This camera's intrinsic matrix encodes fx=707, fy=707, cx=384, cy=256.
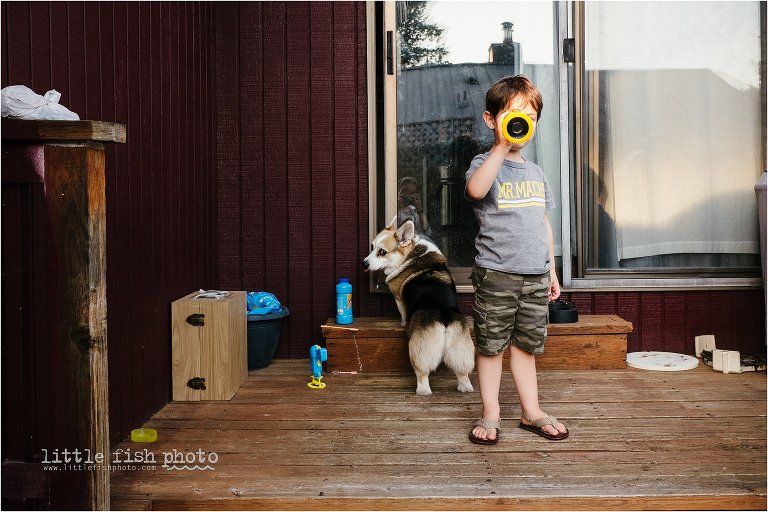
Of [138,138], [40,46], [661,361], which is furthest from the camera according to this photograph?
[661,361]

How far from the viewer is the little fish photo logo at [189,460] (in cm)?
244

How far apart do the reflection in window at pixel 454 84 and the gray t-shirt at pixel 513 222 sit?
1.48m

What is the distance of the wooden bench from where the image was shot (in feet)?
12.8

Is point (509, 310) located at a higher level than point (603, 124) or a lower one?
lower

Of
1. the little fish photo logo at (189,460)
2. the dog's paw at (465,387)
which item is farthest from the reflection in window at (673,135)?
the little fish photo logo at (189,460)

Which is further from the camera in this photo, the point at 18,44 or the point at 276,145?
the point at 276,145

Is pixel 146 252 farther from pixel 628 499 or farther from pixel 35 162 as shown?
pixel 628 499

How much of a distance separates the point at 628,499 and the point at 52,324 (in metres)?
1.75

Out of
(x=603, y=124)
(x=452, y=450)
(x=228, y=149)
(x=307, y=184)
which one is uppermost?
(x=603, y=124)

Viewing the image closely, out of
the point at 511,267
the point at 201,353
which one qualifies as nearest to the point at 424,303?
the point at 511,267

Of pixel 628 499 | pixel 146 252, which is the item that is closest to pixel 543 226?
pixel 628 499

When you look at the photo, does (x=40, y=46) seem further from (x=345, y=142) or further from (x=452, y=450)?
(x=345, y=142)

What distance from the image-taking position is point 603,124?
4.25 m

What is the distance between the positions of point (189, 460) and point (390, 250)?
169 centimetres
